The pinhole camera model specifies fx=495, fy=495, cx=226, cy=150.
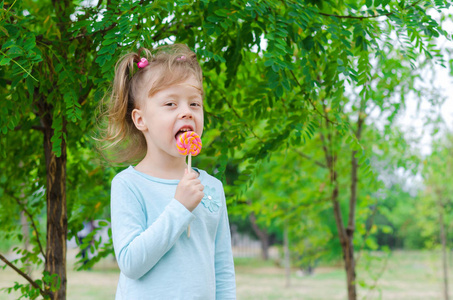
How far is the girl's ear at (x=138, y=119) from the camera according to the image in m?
1.73

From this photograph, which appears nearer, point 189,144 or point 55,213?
point 189,144

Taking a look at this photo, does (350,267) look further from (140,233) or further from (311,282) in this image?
(311,282)

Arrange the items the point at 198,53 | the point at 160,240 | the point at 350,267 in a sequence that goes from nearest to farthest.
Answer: the point at 160,240
the point at 198,53
the point at 350,267

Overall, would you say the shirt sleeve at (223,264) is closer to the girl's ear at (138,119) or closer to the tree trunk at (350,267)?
the girl's ear at (138,119)

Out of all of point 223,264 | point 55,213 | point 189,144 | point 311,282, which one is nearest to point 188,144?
point 189,144

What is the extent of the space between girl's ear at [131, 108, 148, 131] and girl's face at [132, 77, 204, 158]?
0.11 ft

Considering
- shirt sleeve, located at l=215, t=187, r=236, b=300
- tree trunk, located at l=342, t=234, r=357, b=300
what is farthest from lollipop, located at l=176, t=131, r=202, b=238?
tree trunk, located at l=342, t=234, r=357, b=300

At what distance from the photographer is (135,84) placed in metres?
1.76

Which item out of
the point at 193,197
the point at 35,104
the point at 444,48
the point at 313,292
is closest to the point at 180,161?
the point at 193,197

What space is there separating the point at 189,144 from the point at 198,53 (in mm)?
739

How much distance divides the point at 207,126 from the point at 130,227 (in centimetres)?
110

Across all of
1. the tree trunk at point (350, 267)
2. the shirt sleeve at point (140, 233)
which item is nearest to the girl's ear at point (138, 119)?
the shirt sleeve at point (140, 233)

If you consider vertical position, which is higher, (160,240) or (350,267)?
(160,240)

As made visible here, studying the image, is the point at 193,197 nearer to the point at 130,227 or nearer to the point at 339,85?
the point at 130,227
